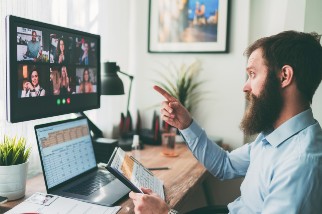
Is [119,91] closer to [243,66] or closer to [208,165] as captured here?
[208,165]

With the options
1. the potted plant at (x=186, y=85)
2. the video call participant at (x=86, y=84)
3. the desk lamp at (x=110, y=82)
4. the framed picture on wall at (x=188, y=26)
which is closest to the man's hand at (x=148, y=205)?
the video call participant at (x=86, y=84)

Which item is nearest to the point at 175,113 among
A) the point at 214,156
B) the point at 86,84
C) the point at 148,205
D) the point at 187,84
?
the point at 214,156

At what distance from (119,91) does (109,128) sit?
479 millimetres

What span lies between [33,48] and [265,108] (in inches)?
36.7

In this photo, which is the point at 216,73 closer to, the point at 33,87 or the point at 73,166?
the point at 73,166

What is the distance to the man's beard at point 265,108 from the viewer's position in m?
1.23

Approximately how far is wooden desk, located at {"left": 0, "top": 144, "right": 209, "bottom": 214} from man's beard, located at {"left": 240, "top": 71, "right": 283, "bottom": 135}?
0.40 meters

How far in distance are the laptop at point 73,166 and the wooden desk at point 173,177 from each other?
10cm

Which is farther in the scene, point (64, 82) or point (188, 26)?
point (188, 26)

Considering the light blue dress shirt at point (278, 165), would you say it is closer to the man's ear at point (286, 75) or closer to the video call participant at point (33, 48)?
the man's ear at point (286, 75)

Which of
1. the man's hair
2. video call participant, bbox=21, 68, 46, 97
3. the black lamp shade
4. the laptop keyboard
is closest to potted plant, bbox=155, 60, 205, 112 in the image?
the black lamp shade

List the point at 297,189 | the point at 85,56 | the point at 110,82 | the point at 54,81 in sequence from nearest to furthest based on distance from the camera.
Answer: the point at 297,189 → the point at 54,81 → the point at 85,56 → the point at 110,82

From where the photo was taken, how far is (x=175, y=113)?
157 centimetres

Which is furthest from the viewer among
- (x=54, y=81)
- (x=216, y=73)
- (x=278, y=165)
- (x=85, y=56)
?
(x=216, y=73)
